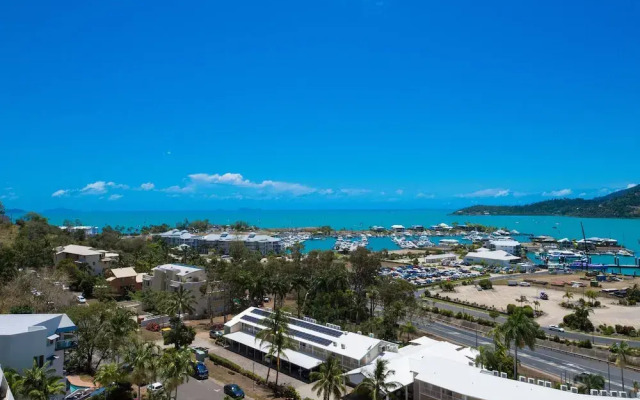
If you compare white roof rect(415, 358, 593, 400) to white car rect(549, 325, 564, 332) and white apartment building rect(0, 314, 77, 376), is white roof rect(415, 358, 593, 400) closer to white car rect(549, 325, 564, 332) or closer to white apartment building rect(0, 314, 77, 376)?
white apartment building rect(0, 314, 77, 376)

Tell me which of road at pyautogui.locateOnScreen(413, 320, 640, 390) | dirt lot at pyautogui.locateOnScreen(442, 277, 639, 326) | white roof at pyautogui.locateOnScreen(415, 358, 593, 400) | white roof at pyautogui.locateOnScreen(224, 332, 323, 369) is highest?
white roof at pyautogui.locateOnScreen(415, 358, 593, 400)

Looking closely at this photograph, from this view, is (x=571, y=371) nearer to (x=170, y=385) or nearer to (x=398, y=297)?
(x=398, y=297)

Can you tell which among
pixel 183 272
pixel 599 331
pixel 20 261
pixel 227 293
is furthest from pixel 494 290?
pixel 20 261

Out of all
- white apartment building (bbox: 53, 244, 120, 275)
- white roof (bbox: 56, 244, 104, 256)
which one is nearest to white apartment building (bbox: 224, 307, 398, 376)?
white apartment building (bbox: 53, 244, 120, 275)

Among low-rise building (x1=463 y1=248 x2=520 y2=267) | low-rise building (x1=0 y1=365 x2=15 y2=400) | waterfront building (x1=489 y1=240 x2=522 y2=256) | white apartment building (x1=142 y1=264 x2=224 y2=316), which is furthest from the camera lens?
waterfront building (x1=489 y1=240 x2=522 y2=256)

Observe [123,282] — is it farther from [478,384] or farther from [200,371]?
[478,384]

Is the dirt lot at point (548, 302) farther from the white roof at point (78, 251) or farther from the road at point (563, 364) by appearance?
the white roof at point (78, 251)

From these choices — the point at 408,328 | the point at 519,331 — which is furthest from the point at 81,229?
the point at 519,331
